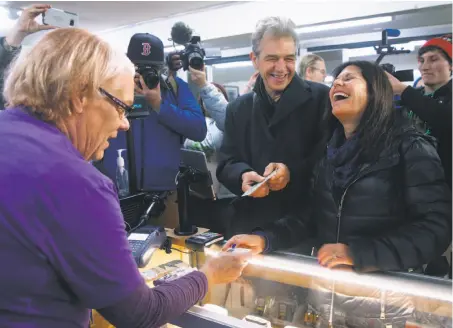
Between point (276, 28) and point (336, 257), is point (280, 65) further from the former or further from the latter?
point (336, 257)

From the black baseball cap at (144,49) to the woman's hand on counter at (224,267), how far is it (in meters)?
1.39

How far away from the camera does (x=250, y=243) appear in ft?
4.79

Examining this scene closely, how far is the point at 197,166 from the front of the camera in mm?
1815

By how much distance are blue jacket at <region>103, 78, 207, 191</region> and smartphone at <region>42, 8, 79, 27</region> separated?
0.95m

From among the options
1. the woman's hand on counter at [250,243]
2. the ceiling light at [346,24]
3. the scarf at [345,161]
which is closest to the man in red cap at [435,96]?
the scarf at [345,161]

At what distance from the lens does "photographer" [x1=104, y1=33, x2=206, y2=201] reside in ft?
7.59

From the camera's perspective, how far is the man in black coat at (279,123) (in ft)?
6.02

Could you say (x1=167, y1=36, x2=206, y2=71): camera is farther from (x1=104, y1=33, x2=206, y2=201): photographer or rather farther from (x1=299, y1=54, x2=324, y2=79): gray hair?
(x1=299, y1=54, x2=324, y2=79): gray hair

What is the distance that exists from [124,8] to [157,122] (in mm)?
3784

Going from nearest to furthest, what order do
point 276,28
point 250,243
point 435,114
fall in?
point 250,243 < point 276,28 < point 435,114

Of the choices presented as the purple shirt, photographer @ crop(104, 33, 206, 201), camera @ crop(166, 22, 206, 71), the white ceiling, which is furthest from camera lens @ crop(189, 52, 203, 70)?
the white ceiling

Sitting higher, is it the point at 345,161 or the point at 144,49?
the point at 144,49

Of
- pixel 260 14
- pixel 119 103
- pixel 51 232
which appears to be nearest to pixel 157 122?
pixel 119 103

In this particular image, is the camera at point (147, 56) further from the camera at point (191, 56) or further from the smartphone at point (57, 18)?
the smartphone at point (57, 18)
